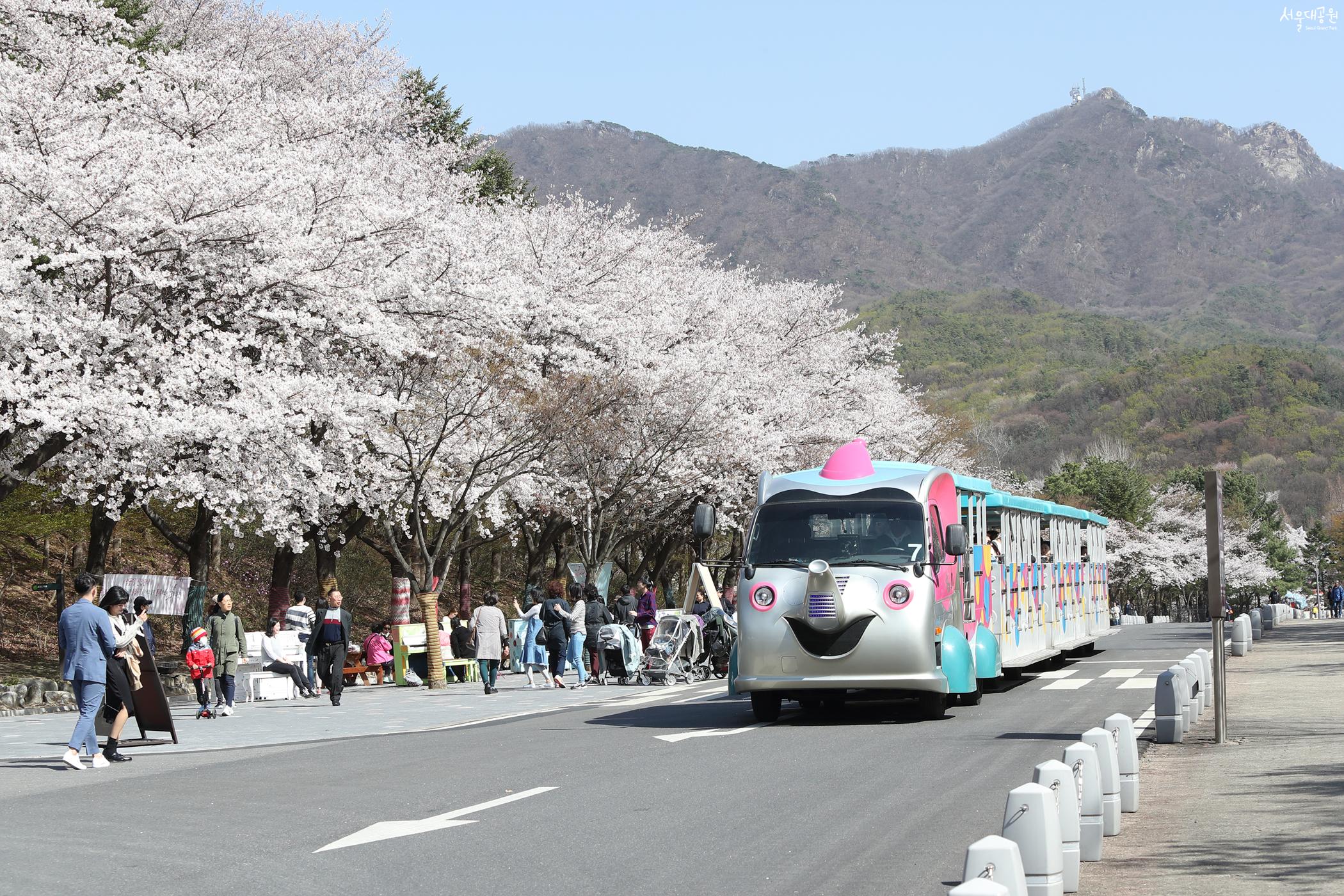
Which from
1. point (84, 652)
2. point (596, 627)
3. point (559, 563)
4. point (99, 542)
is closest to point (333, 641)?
point (596, 627)

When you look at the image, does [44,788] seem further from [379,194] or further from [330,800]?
[379,194]

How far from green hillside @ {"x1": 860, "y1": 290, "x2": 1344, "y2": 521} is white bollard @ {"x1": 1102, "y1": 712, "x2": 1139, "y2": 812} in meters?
129

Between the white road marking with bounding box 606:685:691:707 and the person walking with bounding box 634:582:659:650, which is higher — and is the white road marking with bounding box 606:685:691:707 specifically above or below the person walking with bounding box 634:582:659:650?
below

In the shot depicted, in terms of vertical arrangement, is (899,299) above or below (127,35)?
above

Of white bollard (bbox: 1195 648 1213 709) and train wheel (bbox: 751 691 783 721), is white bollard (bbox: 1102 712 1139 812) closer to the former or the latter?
train wheel (bbox: 751 691 783 721)

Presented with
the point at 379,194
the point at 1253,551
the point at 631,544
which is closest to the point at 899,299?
the point at 1253,551

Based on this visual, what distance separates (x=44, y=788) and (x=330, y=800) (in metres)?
3.10

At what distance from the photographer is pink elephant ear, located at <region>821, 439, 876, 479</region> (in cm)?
1767

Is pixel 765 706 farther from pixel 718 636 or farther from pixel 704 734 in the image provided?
pixel 718 636

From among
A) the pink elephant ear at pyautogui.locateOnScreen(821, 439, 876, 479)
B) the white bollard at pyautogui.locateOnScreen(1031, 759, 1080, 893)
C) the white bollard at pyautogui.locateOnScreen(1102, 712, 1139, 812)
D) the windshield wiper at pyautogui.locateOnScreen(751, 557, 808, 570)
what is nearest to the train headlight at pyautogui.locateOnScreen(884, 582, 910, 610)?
the windshield wiper at pyautogui.locateOnScreen(751, 557, 808, 570)

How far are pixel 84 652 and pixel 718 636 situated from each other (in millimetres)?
14652

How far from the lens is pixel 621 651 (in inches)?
1051

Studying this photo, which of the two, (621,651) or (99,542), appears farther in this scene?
(99,542)

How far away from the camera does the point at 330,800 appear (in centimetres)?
1114
